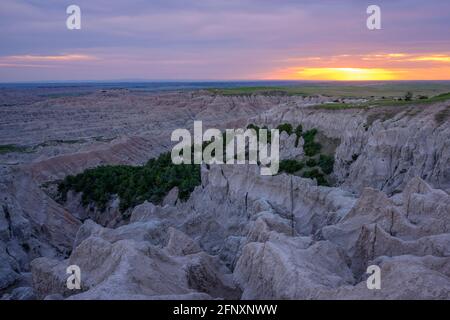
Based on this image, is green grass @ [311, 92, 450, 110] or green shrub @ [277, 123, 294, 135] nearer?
green grass @ [311, 92, 450, 110]

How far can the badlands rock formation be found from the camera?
14.1m

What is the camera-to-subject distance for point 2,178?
1142 inches

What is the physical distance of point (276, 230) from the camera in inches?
830

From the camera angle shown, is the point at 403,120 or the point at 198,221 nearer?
the point at 198,221

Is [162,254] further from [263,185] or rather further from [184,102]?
[184,102]

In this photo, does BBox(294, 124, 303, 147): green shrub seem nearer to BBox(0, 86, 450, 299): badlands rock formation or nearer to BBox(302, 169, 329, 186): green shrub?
BBox(0, 86, 450, 299): badlands rock formation

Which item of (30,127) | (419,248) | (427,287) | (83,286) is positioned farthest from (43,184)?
(30,127)

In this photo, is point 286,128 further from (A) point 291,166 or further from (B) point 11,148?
(B) point 11,148

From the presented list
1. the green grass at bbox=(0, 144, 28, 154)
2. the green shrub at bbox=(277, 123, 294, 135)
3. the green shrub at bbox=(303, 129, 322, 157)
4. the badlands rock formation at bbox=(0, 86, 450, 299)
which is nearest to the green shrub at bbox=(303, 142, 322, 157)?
the green shrub at bbox=(303, 129, 322, 157)

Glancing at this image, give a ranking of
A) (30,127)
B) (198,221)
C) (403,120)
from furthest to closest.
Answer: (30,127) < (403,120) < (198,221)

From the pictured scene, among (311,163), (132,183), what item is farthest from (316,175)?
(132,183)

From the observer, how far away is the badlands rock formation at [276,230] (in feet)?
46.3

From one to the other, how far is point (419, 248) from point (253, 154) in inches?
990

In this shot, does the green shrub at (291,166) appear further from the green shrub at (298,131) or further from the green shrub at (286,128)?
the green shrub at (286,128)
